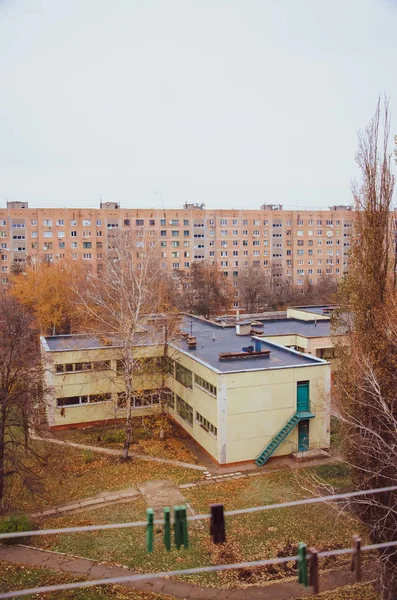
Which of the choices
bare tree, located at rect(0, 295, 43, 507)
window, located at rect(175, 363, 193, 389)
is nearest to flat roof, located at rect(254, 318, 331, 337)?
window, located at rect(175, 363, 193, 389)

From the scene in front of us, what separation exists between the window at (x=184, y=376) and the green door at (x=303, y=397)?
5667 mm

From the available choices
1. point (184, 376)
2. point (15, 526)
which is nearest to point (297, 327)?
point (184, 376)

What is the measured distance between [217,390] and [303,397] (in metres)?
4.34

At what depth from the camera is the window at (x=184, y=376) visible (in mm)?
25562

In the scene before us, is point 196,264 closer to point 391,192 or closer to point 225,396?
point 225,396

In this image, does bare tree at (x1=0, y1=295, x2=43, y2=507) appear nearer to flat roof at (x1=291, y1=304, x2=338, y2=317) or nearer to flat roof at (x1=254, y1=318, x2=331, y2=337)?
flat roof at (x1=254, y1=318, x2=331, y2=337)

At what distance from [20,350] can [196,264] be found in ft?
139

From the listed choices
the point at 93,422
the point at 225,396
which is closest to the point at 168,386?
the point at 93,422

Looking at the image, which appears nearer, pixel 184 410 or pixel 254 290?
pixel 184 410

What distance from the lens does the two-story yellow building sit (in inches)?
857

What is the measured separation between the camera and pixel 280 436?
2200 centimetres

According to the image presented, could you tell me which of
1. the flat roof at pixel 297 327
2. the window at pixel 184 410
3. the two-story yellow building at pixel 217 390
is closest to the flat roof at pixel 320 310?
the flat roof at pixel 297 327

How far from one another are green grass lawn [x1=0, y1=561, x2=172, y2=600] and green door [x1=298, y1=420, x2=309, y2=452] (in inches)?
455

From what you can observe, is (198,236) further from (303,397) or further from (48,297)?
(303,397)
